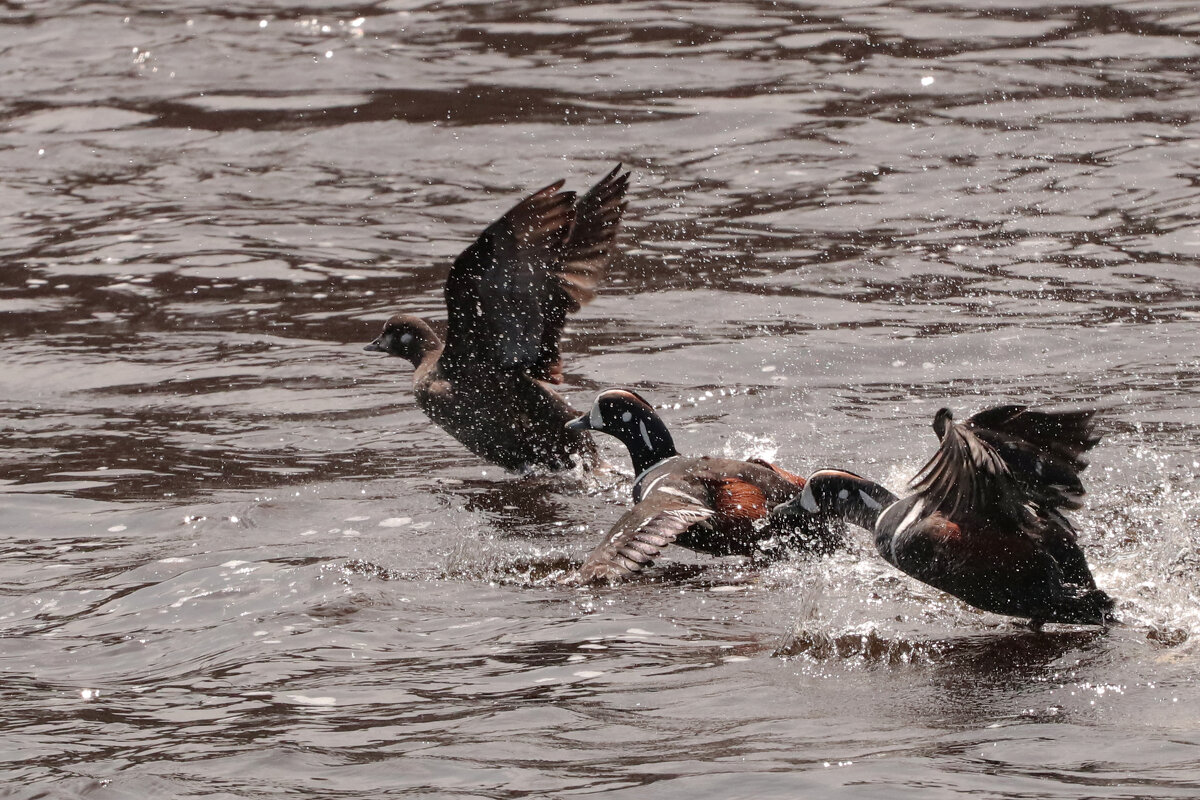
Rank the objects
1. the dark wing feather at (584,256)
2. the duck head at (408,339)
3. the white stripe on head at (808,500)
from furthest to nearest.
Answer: the duck head at (408,339), the dark wing feather at (584,256), the white stripe on head at (808,500)

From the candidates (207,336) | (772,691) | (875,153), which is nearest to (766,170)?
(875,153)

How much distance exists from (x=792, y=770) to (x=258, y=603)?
2865 mm

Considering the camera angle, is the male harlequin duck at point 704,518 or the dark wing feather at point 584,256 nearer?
the male harlequin duck at point 704,518

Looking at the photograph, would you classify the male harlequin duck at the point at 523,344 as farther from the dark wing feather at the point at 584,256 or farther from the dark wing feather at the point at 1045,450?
the dark wing feather at the point at 1045,450

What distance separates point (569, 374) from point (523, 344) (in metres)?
1.44

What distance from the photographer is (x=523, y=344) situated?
9383mm

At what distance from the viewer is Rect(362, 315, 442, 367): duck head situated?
10133mm

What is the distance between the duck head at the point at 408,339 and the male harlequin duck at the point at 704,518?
2238 mm

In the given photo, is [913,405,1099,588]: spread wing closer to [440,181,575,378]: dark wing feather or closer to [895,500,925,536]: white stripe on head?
[895,500,925,536]: white stripe on head

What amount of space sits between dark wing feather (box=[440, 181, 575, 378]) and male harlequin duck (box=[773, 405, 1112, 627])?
9.54ft

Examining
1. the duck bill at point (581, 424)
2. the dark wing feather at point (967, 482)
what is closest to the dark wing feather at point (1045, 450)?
the dark wing feather at point (967, 482)

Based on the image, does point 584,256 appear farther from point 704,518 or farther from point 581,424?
point 704,518

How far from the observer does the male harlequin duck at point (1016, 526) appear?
6.46 m

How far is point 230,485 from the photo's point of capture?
905 centimetres
